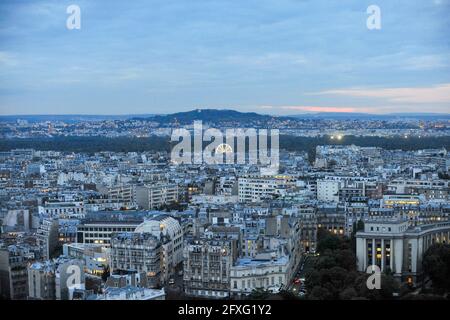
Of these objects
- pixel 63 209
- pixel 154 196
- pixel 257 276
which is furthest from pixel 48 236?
pixel 154 196

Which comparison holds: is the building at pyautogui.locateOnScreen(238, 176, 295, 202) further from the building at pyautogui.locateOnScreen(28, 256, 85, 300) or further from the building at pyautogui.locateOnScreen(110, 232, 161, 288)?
the building at pyautogui.locateOnScreen(28, 256, 85, 300)

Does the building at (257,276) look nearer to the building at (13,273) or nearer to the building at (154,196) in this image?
the building at (13,273)

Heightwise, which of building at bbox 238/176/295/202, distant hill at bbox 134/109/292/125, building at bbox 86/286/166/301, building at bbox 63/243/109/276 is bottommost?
building at bbox 63/243/109/276

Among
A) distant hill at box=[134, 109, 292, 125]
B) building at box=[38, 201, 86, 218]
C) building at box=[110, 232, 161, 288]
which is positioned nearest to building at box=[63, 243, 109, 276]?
building at box=[110, 232, 161, 288]

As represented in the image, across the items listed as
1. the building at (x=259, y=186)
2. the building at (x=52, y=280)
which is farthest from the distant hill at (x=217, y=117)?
the building at (x=52, y=280)

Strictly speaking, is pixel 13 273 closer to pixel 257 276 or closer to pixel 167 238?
pixel 167 238
